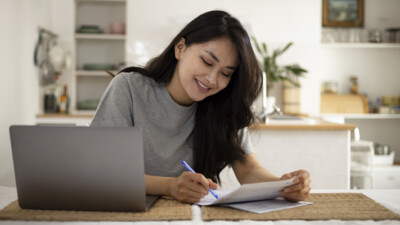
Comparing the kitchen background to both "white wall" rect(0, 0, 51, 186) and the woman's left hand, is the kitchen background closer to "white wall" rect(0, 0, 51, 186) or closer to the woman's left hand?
"white wall" rect(0, 0, 51, 186)

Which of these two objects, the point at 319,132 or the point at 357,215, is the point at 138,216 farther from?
the point at 319,132

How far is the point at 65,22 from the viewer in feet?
13.5

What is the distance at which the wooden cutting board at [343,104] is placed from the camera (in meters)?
4.26

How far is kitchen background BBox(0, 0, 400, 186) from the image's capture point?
13.4 feet

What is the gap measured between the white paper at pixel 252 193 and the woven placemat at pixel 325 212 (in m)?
0.03

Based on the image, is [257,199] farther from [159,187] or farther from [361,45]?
[361,45]

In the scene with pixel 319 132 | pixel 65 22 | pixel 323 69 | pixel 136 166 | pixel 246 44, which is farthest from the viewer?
pixel 323 69

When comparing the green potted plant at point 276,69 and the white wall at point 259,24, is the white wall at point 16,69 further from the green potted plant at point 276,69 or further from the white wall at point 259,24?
the green potted plant at point 276,69

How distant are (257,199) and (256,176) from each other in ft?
1.08

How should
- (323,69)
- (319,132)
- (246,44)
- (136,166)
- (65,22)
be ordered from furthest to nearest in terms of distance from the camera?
(323,69) → (65,22) → (319,132) → (246,44) → (136,166)

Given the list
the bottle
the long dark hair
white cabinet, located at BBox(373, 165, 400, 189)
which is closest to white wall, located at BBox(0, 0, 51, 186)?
the bottle

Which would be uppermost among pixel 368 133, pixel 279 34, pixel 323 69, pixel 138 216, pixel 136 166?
pixel 279 34

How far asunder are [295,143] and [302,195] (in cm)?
168

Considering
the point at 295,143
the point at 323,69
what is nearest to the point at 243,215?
the point at 295,143
